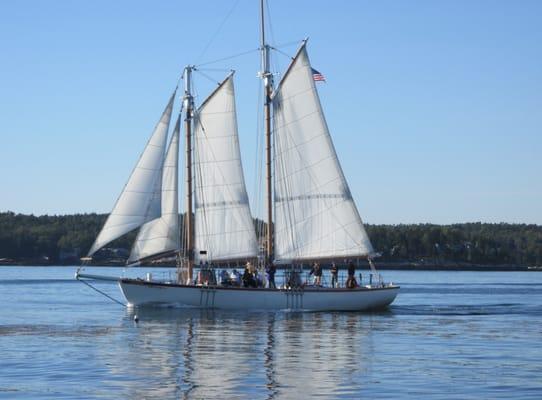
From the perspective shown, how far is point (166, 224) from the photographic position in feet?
214

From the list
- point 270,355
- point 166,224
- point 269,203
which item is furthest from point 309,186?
point 270,355

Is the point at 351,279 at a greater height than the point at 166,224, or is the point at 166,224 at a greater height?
the point at 166,224

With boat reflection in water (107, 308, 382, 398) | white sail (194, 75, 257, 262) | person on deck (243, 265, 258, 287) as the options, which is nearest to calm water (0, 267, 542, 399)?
boat reflection in water (107, 308, 382, 398)

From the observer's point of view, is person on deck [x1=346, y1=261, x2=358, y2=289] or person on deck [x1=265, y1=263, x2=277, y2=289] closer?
person on deck [x1=265, y1=263, x2=277, y2=289]

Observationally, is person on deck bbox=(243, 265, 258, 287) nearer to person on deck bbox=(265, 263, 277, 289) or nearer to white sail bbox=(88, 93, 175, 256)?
person on deck bbox=(265, 263, 277, 289)

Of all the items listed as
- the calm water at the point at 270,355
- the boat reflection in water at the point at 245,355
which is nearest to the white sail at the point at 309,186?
the calm water at the point at 270,355

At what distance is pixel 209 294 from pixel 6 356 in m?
24.4

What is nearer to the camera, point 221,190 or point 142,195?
point 142,195

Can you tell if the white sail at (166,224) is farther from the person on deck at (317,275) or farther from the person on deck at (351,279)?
the person on deck at (351,279)

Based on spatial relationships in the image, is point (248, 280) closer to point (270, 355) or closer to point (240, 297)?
point (240, 297)

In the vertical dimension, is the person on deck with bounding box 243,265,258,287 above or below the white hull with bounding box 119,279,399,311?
above

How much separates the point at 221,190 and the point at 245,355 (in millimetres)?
26490

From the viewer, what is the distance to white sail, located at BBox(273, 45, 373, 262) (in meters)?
66.1

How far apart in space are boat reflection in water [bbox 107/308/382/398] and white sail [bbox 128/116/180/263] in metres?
4.92
